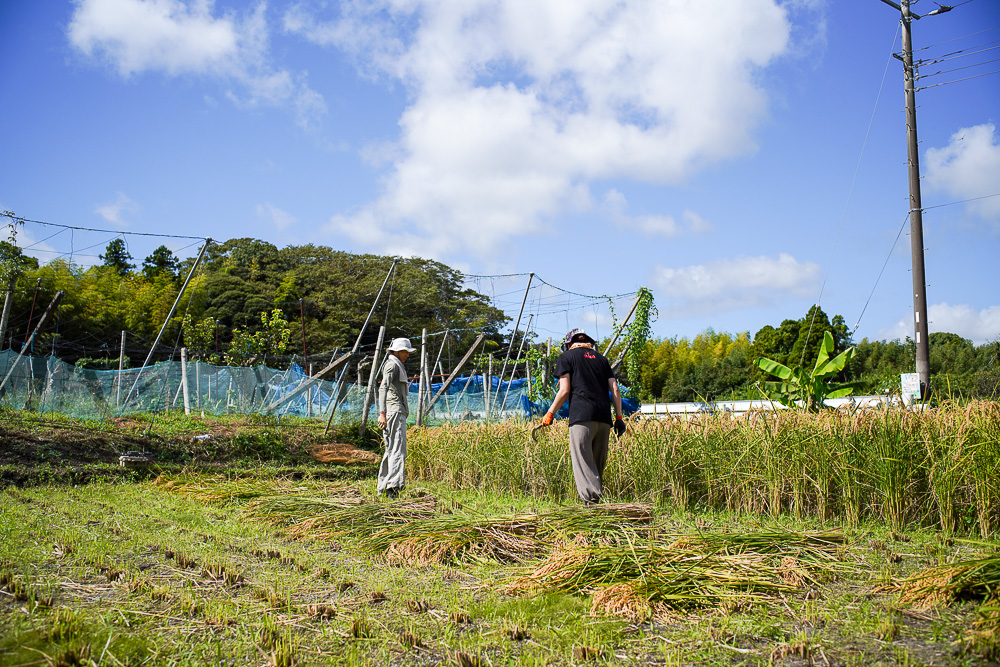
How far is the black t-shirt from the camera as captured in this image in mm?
6344

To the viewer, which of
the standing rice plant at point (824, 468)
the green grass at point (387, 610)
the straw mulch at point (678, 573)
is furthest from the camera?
the standing rice plant at point (824, 468)

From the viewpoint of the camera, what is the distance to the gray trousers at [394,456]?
7.75m

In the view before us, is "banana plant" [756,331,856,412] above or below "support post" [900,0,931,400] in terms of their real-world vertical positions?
below

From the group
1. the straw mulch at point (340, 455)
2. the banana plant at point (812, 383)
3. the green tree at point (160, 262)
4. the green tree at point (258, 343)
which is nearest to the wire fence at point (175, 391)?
the straw mulch at point (340, 455)

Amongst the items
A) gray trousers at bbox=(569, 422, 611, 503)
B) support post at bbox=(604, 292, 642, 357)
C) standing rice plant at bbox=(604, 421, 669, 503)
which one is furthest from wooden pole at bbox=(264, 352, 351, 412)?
gray trousers at bbox=(569, 422, 611, 503)

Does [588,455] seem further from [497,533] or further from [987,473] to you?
[987,473]

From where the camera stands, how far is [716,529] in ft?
17.0

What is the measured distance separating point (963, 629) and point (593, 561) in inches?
67.6

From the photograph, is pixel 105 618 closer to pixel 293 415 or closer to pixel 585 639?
pixel 585 639

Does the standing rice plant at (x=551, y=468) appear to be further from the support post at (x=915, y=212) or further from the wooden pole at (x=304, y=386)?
the wooden pole at (x=304, y=386)

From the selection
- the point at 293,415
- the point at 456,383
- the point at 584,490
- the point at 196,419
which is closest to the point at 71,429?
the point at 196,419

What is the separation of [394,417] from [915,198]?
31.8ft

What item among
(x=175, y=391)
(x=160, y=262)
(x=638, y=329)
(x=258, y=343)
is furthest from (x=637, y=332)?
(x=160, y=262)

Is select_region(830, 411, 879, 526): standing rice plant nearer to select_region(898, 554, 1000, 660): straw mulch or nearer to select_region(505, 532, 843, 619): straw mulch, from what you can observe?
select_region(505, 532, 843, 619): straw mulch
